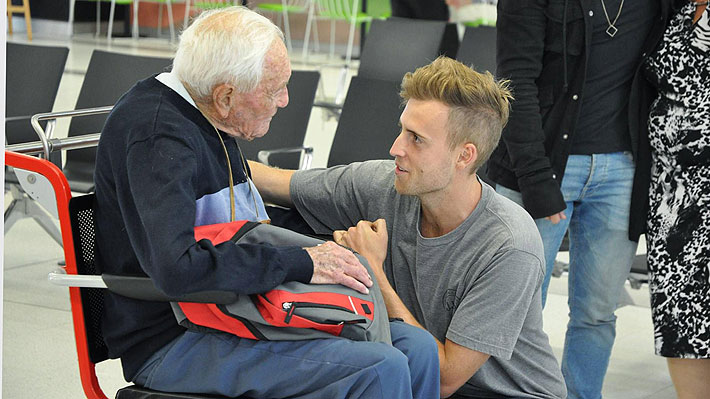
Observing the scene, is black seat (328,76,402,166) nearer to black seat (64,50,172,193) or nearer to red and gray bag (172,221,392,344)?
black seat (64,50,172,193)

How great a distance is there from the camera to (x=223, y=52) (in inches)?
63.1

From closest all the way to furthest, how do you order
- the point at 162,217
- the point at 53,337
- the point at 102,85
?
the point at 162,217, the point at 53,337, the point at 102,85

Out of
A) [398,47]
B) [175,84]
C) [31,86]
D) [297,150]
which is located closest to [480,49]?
[398,47]

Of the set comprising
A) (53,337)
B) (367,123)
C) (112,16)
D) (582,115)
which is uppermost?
(582,115)

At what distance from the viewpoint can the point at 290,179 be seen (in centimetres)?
205

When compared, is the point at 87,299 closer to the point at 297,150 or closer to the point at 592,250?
the point at 592,250

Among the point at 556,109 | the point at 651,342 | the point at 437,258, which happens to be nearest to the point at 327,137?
the point at 651,342

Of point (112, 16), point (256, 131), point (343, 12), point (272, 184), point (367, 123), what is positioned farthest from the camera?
point (112, 16)

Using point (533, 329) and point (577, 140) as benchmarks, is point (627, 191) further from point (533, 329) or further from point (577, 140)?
point (533, 329)

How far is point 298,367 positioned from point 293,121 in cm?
233

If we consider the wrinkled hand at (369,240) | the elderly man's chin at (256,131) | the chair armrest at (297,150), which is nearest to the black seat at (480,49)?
the chair armrest at (297,150)

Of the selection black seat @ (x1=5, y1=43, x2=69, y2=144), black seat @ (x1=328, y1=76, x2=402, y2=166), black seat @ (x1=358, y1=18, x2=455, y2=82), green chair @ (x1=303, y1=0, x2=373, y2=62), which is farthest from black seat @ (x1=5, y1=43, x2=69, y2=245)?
green chair @ (x1=303, y1=0, x2=373, y2=62)

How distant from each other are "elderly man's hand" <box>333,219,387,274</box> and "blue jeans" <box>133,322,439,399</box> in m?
0.16

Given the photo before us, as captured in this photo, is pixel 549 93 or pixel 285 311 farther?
pixel 549 93
